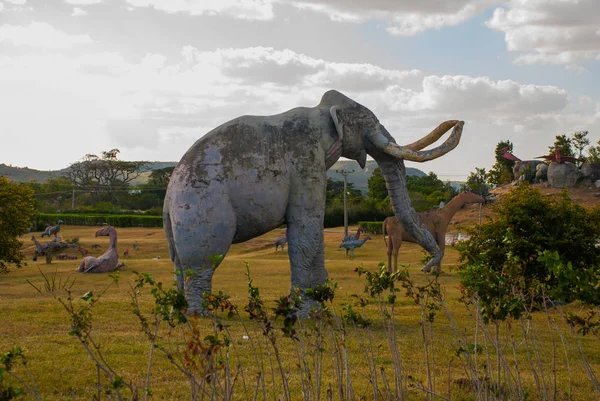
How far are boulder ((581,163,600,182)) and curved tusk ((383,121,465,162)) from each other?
39317 millimetres

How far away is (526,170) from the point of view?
46938 millimetres

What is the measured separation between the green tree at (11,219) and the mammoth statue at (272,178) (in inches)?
439

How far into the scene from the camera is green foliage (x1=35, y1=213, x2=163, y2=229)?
4106 centimetres

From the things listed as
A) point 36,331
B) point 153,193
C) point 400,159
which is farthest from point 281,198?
point 153,193

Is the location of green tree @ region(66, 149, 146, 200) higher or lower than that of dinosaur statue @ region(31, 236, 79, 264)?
higher

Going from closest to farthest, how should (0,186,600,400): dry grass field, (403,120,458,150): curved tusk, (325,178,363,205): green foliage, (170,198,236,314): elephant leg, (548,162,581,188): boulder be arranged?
(0,186,600,400): dry grass field → (170,198,236,314): elephant leg → (403,120,458,150): curved tusk → (548,162,581,188): boulder → (325,178,363,205): green foliage

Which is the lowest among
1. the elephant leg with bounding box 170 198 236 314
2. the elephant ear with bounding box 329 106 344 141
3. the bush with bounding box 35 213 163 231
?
the bush with bounding box 35 213 163 231

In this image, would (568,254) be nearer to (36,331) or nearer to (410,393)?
(410,393)

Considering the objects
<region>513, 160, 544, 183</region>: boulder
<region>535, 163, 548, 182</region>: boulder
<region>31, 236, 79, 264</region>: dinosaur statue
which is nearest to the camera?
<region>31, 236, 79, 264</region>: dinosaur statue

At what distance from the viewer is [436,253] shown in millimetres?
7980

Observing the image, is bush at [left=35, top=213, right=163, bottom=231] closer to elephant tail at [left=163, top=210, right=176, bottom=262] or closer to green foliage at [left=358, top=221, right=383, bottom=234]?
green foliage at [left=358, top=221, right=383, bottom=234]

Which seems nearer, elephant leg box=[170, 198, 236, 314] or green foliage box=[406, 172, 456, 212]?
elephant leg box=[170, 198, 236, 314]

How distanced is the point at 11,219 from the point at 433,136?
13290 millimetres

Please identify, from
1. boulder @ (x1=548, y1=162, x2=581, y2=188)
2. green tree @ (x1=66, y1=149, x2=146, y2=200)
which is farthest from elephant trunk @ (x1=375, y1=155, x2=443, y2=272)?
green tree @ (x1=66, y1=149, x2=146, y2=200)
